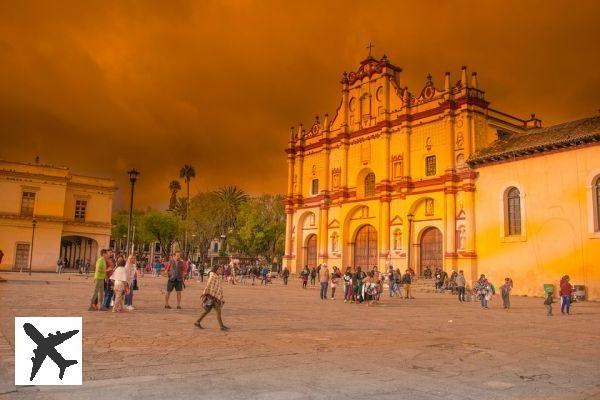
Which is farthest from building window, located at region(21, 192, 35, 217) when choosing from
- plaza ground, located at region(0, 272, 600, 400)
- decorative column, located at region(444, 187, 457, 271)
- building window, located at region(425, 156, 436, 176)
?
decorative column, located at region(444, 187, 457, 271)

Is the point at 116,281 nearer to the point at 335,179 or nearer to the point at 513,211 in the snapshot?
the point at 513,211

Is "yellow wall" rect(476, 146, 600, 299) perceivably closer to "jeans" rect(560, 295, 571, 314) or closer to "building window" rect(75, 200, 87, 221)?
"jeans" rect(560, 295, 571, 314)

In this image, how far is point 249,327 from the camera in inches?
454

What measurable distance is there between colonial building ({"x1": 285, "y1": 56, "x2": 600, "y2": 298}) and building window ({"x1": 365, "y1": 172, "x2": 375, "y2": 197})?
0.10m

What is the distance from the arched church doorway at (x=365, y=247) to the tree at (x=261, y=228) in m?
19.9

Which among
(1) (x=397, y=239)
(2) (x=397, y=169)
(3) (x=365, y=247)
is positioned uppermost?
(2) (x=397, y=169)

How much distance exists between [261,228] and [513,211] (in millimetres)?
34436

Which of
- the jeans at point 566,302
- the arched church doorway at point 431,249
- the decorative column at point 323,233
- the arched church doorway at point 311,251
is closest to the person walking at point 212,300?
the jeans at point 566,302

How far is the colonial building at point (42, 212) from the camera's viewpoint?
142 feet

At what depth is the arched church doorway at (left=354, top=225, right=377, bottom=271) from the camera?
3925 cm

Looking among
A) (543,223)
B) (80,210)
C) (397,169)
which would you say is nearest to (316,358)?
(543,223)

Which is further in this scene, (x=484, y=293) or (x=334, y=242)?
(x=334, y=242)

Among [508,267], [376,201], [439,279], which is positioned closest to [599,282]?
[508,267]

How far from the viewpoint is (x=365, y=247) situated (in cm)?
4003
